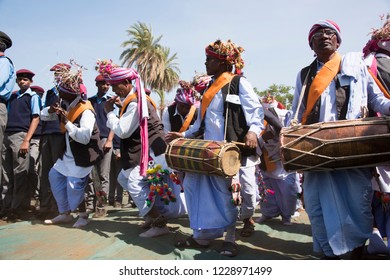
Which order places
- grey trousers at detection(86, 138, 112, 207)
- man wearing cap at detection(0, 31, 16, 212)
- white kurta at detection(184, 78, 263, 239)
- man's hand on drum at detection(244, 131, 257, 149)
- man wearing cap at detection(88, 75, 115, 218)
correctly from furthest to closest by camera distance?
1. grey trousers at detection(86, 138, 112, 207)
2. man wearing cap at detection(88, 75, 115, 218)
3. man wearing cap at detection(0, 31, 16, 212)
4. white kurta at detection(184, 78, 263, 239)
5. man's hand on drum at detection(244, 131, 257, 149)

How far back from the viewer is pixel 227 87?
12.1 ft

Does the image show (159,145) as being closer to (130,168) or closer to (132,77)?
(130,168)

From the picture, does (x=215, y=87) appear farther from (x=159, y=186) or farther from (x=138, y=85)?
(x=159, y=186)

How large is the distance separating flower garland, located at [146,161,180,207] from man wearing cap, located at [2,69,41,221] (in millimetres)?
2373

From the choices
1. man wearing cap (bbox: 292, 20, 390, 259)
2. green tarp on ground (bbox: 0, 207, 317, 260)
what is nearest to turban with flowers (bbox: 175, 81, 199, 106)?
green tarp on ground (bbox: 0, 207, 317, 260)

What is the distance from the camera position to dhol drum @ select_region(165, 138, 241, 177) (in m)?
3.19

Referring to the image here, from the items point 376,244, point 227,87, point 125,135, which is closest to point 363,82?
point 227,87

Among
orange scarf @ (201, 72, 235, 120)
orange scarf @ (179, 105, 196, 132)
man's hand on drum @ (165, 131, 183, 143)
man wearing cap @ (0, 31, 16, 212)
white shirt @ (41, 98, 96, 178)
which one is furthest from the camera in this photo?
orange scarf @ (179, 105, 196, 132)

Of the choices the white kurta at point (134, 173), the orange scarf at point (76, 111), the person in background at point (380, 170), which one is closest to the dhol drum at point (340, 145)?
the person in background at point (380, 170)

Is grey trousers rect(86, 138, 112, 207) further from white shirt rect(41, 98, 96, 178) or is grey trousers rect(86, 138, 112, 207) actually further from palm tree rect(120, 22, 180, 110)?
palm tree rect(120, 22, 180, 110)

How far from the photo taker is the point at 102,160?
6.41 metres

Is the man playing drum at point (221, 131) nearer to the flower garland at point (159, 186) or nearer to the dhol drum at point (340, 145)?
the flower garland at point (159, 186)

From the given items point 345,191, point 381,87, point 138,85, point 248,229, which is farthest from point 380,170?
point 138,85

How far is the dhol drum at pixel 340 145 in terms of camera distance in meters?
2.57
